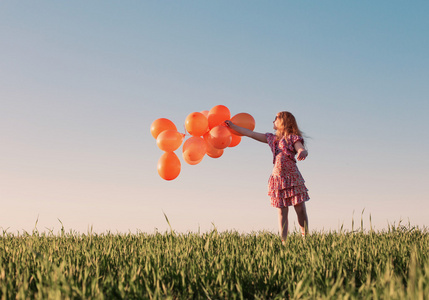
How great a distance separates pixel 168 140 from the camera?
17.9 feet

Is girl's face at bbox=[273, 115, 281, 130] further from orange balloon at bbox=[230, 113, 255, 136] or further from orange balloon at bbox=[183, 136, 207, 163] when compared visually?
orange balloon at bbox=[183, 136, 207, 163]

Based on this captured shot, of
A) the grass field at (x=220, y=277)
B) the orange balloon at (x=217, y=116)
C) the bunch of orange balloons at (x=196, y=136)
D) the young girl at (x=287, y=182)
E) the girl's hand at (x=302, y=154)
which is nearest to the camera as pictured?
the grass field at (x=220, y=277)

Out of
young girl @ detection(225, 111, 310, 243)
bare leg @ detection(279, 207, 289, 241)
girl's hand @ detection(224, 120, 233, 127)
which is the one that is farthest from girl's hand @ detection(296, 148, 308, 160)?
girl's hand @ detection(224, 120, 233, 127)

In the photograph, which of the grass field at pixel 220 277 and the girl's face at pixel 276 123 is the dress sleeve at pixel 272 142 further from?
the grass field at pixel 220 277

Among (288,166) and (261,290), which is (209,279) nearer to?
(261,290)

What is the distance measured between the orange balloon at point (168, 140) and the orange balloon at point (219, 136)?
485 millimetres

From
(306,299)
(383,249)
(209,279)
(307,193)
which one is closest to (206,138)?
(307,193)

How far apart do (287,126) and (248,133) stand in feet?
1.80

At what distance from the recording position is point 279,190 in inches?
213

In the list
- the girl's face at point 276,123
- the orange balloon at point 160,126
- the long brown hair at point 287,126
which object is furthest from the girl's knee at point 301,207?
the orange balloon at point 160,126

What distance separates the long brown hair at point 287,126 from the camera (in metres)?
5.59

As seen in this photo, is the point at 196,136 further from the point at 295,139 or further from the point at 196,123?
the point at 295,139

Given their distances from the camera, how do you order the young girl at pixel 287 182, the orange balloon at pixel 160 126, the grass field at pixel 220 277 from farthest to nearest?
the orange balloon at pixel 160 126, the young girl at pixel 287 182, the grass field at pixel 220 277

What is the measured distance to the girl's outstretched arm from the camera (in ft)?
18.4
